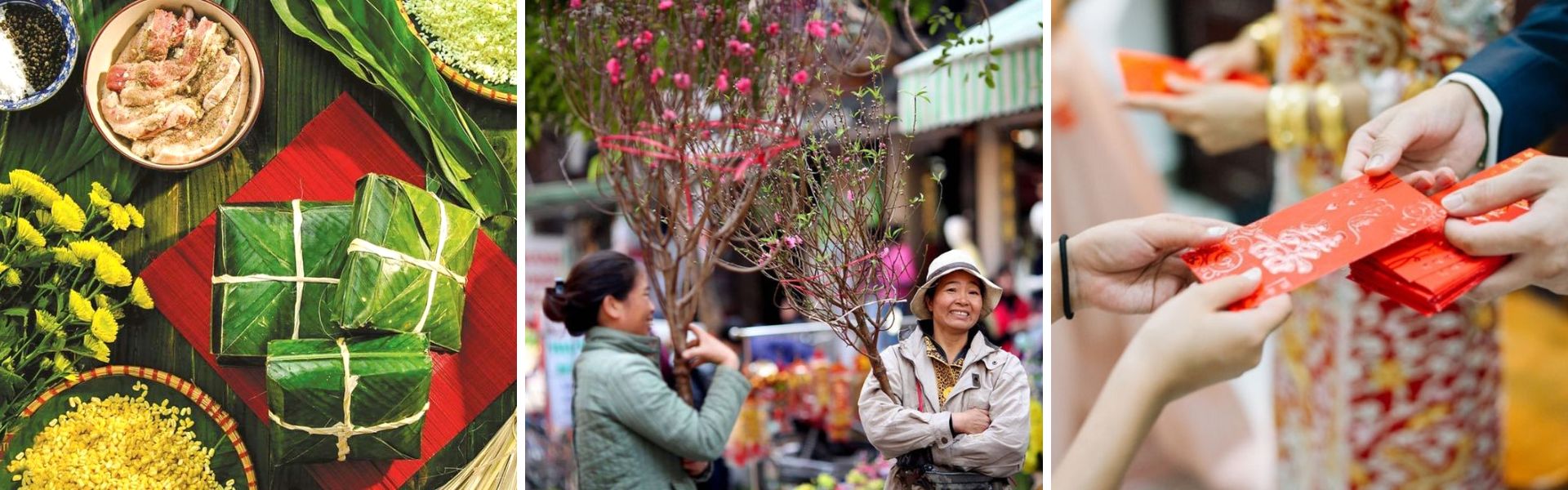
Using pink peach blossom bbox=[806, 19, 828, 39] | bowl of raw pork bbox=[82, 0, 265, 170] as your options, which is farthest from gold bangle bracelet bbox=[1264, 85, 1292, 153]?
bowl of raw pork bbox=[82, 0, 265, 170]

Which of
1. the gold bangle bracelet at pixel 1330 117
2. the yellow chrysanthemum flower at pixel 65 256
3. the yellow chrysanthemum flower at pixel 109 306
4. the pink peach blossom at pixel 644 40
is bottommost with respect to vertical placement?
the yellow chrysanthemum flower at pixel 109 306

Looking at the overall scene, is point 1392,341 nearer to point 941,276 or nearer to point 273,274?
point 941,276

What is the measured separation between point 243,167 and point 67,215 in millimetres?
420

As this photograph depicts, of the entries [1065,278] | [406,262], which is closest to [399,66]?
[406,262]

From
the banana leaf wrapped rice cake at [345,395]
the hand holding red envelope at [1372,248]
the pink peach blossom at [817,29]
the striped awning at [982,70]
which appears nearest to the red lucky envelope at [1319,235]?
the hand holding red envelope at [1372,248]

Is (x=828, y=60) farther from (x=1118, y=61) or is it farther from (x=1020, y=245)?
(x=1020, y=245)

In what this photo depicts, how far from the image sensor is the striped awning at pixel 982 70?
2891 mm

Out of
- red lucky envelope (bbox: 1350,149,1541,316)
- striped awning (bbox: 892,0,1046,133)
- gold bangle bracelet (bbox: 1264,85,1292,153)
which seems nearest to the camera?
red lucky envelope (bbox: 1350,149,1541,316)

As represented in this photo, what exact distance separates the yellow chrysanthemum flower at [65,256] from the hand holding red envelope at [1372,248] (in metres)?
2.53

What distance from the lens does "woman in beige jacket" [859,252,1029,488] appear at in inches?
99.8

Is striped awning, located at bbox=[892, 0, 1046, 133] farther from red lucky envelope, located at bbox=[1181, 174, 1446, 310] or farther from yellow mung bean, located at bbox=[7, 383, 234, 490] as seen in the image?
yellow mung bean, located at bbox=[7, 383, 234, 490]

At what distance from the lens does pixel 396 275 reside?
8.68 feet

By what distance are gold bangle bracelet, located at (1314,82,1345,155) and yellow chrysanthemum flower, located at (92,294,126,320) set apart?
284cm

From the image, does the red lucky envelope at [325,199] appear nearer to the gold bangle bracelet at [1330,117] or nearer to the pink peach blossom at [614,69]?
the pink peach blossom at [614,69]
